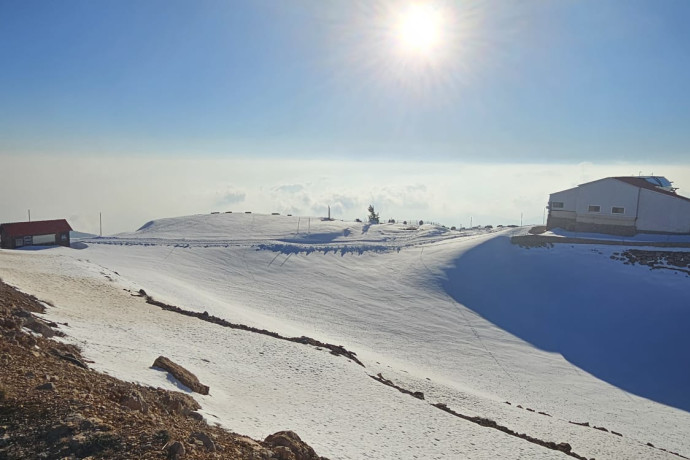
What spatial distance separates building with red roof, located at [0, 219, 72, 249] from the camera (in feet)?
131

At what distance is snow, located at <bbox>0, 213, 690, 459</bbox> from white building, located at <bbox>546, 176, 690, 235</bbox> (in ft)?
19.0

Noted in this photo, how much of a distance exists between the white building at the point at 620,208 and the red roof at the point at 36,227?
4998 cm

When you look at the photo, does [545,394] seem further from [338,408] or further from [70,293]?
[70,293]

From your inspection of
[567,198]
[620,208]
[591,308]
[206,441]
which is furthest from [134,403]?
[567,198]

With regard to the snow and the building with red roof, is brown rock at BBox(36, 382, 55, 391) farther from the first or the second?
the building with red roof

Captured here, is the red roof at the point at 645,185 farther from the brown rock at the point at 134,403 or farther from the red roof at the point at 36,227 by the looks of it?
the red roof at the point at 36,227

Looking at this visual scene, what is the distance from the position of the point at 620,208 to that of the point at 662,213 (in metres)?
3.60

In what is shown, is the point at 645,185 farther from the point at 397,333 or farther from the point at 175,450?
Result: the point at 175,450

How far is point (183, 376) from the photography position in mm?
13227

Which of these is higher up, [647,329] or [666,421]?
[647,329]

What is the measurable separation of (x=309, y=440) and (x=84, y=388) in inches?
203

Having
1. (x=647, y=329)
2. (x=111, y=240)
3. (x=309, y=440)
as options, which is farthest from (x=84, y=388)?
(x=111, y=240)

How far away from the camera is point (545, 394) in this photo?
77.3 ft

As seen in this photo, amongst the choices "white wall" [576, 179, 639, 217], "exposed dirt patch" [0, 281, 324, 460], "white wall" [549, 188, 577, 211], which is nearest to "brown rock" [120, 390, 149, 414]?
"exposed dirt patch" [0, 281, 324, 460]
